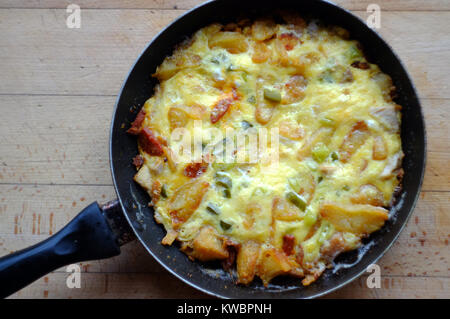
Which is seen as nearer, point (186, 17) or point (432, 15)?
point (186, 17)

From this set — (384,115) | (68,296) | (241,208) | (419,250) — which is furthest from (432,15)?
(68,296)

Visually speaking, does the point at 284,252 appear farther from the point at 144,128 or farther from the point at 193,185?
the point at 144,128

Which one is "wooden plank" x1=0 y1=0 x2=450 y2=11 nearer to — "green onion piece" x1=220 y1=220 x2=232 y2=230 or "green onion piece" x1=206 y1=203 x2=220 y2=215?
"green onion piece" x1=206 y1=203 x2=220 y2=215

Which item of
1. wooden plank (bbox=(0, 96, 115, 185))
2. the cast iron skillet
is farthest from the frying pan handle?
wooden plank (bbox=(0, 96, 115, 185))

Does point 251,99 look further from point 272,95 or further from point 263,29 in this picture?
point 263,29

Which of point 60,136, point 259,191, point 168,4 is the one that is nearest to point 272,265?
point 259,191
